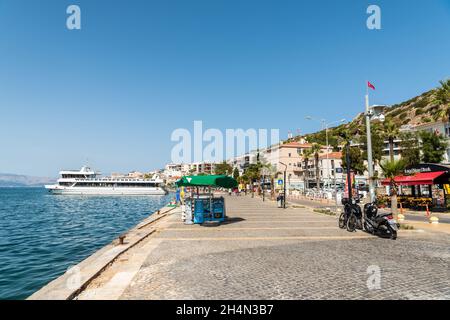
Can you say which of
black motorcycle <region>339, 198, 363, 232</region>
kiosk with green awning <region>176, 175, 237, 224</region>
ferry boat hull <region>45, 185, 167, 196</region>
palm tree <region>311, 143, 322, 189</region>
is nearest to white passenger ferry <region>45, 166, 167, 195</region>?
ferry boat hull <region>45, 185, 167, 196</region>

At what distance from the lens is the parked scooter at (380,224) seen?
480 inches

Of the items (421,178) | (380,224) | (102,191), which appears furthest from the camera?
(102,191)

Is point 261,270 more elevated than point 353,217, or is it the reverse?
point 353,217

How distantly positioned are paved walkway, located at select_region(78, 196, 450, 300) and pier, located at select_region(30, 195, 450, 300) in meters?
0.02

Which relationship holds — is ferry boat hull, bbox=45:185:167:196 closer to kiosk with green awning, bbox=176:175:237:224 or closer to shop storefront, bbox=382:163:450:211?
shop storefront, bbox=382:163:450:211

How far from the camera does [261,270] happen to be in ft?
24.5

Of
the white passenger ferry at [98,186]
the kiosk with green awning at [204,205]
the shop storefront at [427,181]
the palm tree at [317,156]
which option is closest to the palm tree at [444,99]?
the shop storefront at [427,181]

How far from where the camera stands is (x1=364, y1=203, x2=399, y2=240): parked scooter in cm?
1218

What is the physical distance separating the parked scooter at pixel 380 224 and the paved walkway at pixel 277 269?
498mm

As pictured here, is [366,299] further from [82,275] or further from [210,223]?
[210,223]

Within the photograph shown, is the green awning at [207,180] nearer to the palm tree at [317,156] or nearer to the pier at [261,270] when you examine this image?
the pier at [261,270]

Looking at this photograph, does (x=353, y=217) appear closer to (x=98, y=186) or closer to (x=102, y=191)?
(x=102, y=191)

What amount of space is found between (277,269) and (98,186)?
10097cm

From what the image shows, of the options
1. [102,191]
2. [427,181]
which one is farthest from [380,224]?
[102,191]
